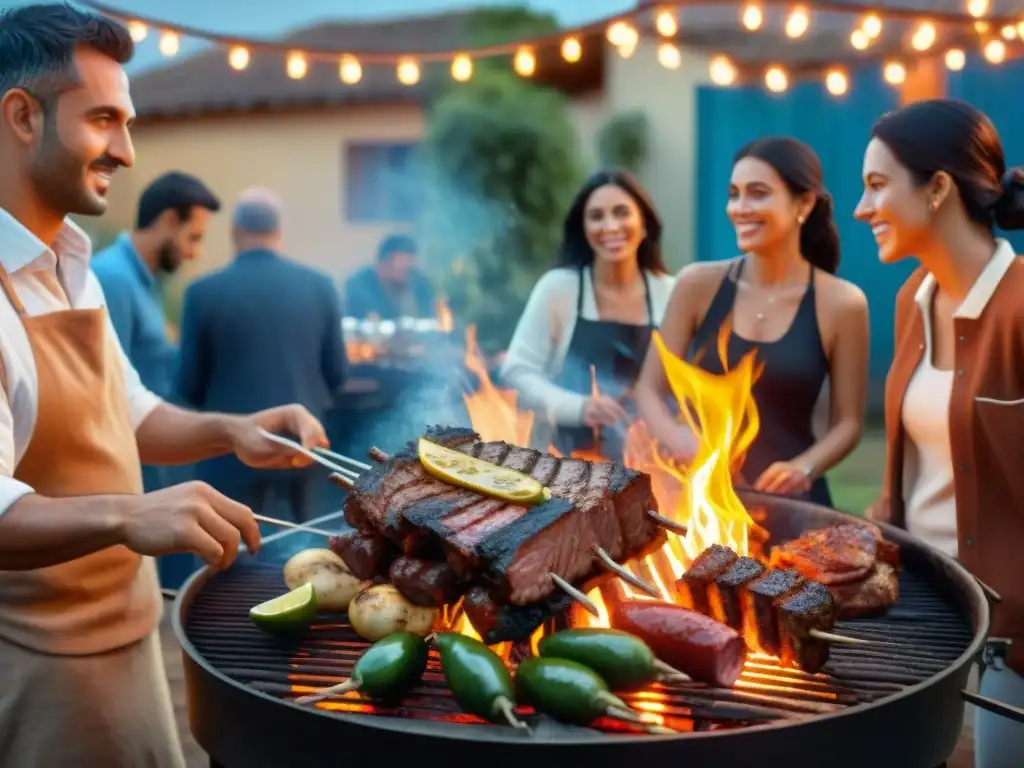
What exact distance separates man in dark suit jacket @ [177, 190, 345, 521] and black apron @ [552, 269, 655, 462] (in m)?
2.03

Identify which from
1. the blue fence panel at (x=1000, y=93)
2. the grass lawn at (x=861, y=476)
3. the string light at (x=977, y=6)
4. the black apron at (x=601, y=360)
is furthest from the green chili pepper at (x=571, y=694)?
the blue fence panel at (x=1000, y=93)

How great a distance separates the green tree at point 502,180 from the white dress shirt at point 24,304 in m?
10.6

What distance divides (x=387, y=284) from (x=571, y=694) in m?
8.19

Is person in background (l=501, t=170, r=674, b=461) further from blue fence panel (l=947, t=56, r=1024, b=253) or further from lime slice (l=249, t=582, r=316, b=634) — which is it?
blue fence panel (l=947, t=56, r=1024, b=253)

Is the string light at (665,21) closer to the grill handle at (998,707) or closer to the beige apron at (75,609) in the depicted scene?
the beige apron at (75,609)

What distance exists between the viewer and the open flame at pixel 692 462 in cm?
312

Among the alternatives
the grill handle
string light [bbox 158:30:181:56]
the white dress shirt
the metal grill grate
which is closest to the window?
string light [bbox 158:30:181:56]

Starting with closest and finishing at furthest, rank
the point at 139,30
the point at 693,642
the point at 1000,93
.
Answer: the point at 693,642
the point at 139,30
the point at 1000,93

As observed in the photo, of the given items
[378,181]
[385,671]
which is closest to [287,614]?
[385,671]

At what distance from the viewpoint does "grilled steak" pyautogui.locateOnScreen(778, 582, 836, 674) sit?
2.40 metres

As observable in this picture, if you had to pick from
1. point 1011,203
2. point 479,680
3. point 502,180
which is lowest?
point 479,680

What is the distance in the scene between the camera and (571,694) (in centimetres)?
212

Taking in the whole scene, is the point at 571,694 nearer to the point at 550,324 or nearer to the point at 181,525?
the point at 181,525

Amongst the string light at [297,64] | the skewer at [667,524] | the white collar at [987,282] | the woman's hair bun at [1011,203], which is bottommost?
the skewer at [667,524]
